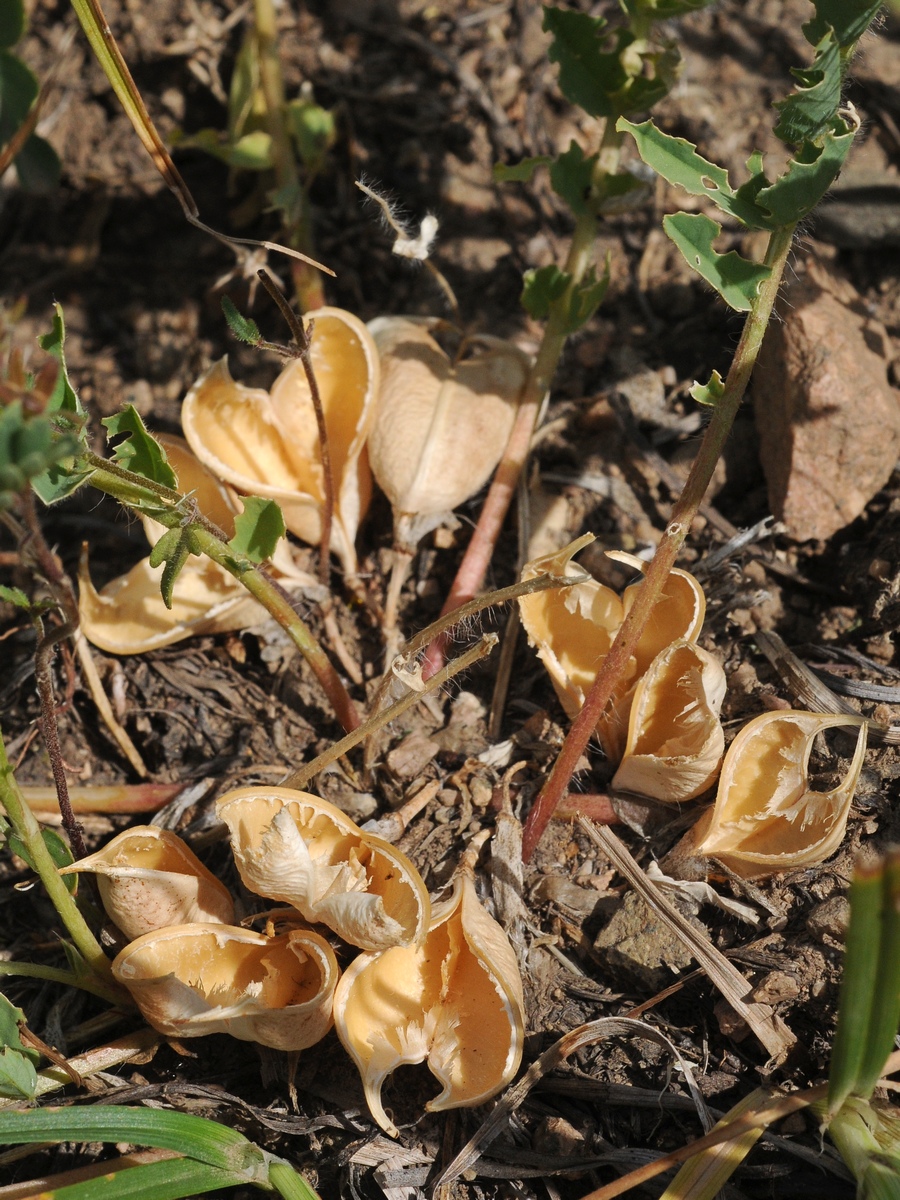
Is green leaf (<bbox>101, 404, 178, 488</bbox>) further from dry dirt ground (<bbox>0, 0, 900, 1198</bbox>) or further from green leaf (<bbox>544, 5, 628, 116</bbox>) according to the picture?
green leaf (<bbox>544, 5, 628, 116</bbox>)

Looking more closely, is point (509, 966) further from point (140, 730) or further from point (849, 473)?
point (849, 473)

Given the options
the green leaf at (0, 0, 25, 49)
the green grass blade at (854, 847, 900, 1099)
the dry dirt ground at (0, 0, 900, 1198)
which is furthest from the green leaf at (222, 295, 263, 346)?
the green leaf at (0, 0, 25, 49)

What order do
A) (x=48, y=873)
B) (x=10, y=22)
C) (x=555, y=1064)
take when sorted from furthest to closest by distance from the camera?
(x=10, y=22)
(x=555, y=1064)
(x=48, y=873)

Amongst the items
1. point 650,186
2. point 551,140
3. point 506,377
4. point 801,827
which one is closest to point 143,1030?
point 801,827

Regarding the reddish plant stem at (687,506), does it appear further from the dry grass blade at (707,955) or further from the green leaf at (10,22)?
the green leaf at (10,22)

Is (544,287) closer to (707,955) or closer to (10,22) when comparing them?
(707,955)

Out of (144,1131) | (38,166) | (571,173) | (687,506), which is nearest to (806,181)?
(687,506)
